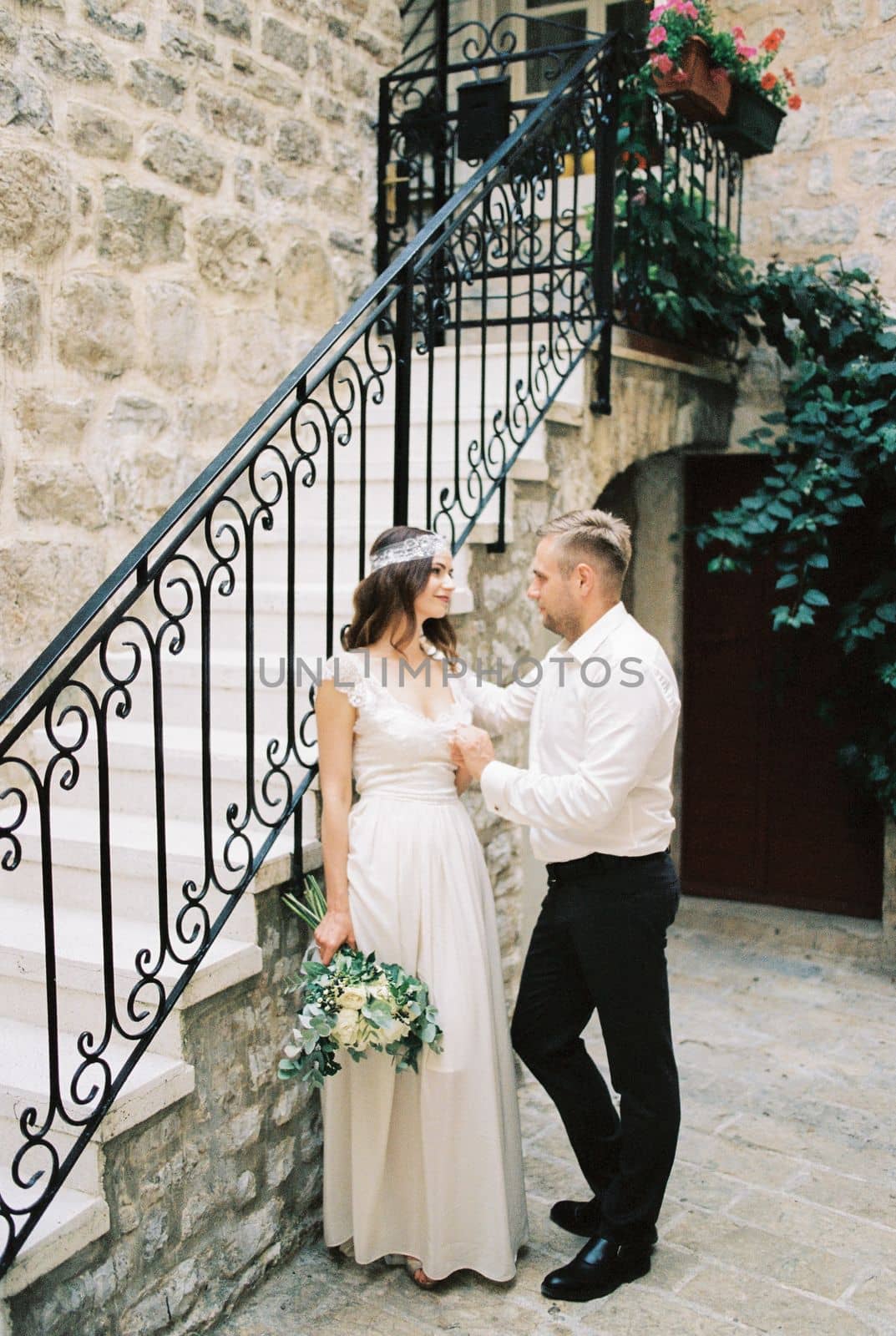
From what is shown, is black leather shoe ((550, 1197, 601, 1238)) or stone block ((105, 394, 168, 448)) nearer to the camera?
black leather shoe ((550, 1197, 601, 1238))

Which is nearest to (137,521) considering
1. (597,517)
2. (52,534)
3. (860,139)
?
(52,534)

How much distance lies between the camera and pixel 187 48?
14.4 ft

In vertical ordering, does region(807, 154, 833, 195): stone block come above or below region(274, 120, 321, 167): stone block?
above

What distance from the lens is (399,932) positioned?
2971 mm

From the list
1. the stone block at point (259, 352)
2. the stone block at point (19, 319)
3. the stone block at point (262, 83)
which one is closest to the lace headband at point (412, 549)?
the stone block at point (19, 319)

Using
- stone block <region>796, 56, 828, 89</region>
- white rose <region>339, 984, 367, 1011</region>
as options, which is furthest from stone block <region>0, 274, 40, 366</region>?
Answer: stone block <region>796, 56, 828, 89</region>

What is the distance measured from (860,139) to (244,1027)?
15.5ft

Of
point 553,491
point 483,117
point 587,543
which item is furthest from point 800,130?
point 587,543

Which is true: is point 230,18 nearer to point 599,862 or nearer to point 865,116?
point 865,116

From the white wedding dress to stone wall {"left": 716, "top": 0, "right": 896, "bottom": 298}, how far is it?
373cm

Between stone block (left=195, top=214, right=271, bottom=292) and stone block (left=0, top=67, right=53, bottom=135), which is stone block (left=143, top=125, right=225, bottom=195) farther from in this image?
stone block (left=0, top=67, right=53, bottom=135)

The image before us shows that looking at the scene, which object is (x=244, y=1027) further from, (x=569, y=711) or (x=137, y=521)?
(x=137, y=521)

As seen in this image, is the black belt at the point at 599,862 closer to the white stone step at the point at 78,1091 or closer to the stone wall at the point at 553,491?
the stone wall at the point at 553,491

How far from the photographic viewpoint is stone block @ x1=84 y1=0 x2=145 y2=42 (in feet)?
13.0
